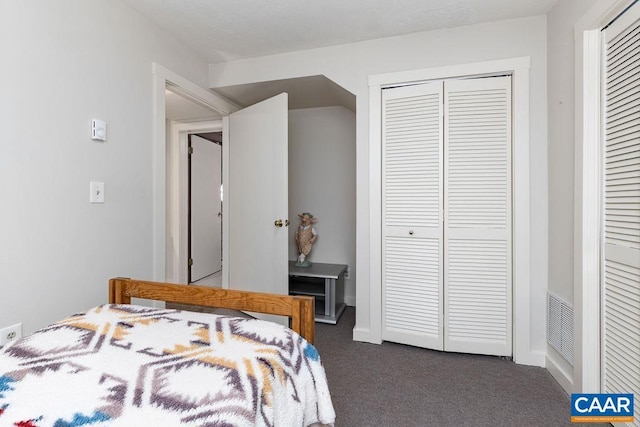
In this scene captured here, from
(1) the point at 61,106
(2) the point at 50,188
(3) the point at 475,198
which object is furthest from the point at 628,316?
(1) the point at 61,106

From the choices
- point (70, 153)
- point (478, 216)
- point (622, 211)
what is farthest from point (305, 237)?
point (622, 211)

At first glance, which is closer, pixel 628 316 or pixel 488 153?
pixel 628 316

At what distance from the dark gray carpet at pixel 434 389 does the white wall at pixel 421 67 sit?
11.5 inches

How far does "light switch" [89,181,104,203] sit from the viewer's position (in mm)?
1773

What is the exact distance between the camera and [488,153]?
221 cm

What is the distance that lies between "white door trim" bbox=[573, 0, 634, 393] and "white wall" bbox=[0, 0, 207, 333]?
8.45ft

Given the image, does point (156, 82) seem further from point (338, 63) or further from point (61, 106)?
point (338, 63)

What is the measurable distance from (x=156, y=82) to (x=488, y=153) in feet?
7.68

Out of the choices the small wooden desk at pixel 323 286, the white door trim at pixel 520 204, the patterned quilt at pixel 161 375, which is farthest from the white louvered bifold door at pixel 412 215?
the patterned quilt at pixel 161 375

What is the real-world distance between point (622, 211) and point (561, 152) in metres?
0.57

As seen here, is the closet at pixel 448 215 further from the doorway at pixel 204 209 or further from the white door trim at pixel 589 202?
the doorway at pixel 204 209

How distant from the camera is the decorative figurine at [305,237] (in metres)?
3.32

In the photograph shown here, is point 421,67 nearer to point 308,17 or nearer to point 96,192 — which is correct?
point 308,17

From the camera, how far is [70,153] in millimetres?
1666
